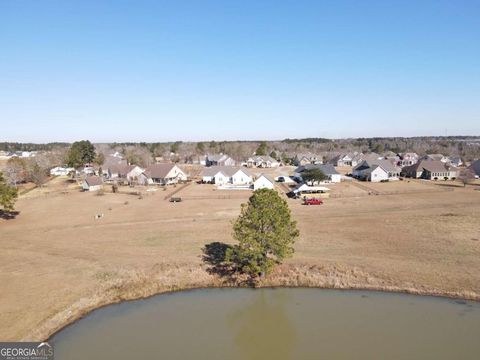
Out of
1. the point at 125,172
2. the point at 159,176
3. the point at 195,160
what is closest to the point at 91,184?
the point at 159,176

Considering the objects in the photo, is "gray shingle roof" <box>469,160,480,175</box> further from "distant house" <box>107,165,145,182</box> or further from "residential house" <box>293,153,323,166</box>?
"distant house" <box>107,165,145,182</box>

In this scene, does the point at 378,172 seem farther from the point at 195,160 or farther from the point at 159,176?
the point at 195,160

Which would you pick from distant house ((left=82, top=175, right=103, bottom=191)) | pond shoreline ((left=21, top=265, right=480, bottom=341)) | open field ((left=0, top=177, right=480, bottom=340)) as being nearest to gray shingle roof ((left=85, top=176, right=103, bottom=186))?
distant house ((left=82, top=175, right=103, bottom=191))

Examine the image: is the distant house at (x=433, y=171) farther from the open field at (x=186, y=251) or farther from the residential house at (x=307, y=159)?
the residential house at (x=307, y=159)

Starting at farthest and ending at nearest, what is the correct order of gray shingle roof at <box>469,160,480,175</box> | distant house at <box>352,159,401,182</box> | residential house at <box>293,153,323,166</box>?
residential house at <box>293,153,323,166</box>, gray shingle roof at <box>469,160,480,175</box>, distant house at <box>352,159,401,182</box>

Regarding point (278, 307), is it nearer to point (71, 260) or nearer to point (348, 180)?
point (71, 260)

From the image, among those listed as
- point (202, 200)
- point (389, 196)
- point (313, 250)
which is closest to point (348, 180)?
point (389, 196)
